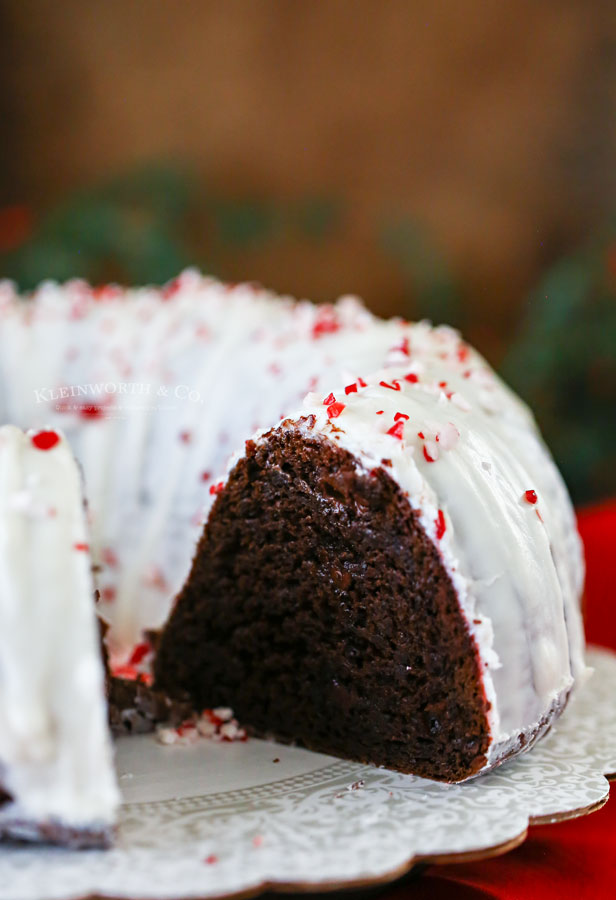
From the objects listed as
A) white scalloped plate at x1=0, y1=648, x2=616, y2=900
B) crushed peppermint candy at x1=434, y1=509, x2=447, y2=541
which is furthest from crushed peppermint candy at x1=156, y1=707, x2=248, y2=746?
crushed peppermint candy at x1=434, y1=509, x2=447, y2=541

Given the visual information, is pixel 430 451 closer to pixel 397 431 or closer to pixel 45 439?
pixel 397 431

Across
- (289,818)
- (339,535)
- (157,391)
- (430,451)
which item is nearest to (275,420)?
(157,391)

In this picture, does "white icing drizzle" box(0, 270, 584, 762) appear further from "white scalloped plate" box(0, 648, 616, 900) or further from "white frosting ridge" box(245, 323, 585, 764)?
"white scalloped plate" box(0, 648, 616, 900)

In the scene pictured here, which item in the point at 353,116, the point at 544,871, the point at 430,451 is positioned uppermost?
the point at 353,116

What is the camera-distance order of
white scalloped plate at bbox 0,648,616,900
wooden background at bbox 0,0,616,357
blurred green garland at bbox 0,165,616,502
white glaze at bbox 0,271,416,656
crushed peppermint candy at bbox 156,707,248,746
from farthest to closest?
1. blurred green garland at bbox 0,165,616,502
2. wooden background at bbox 0,0,616,357
3. white glaze at bbox 0,271,416,656
4. crushed peppermint candy at bbox 156,707,248,746
5. white scalloped plate at bbox 0,648,616,900

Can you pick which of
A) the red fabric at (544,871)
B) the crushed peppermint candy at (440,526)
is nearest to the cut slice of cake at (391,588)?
the crushed peppermint candy at (440,526)

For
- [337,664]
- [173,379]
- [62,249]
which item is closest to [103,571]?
[173,379]

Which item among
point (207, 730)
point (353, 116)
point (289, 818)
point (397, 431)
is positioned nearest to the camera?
point (289, 818)
